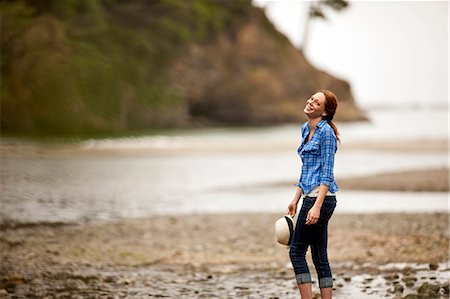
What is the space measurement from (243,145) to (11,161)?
718 inches

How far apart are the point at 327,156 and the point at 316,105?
0.42 metres

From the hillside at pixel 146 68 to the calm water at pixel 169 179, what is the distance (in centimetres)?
951

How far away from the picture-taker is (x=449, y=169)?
28.0 m

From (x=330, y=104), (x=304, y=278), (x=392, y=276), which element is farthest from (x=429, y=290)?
(x=330, y=104)

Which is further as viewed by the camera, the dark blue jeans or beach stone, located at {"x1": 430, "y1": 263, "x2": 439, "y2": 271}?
beach stone, located at {"x1": 430, "y1": 263, "x2": 439, "y2": 271}

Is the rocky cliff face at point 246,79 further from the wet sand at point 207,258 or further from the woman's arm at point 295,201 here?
the woman's arm at point 295,201

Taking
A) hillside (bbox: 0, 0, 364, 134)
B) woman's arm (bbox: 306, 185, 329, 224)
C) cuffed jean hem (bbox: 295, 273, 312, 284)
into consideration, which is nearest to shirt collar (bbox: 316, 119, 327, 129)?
woman's arm (bbox: 306, 185, 329, 224)

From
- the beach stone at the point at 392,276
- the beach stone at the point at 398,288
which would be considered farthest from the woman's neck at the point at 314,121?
the beach stone at the point at 392,276

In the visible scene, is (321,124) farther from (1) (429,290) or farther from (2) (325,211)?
(1) (429,290)

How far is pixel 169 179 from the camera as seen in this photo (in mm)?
24219

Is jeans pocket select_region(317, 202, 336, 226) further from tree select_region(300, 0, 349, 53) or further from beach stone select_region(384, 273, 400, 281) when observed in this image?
tree select_region(300, 0, 349, 53)

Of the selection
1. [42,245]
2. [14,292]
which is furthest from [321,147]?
[42,245]

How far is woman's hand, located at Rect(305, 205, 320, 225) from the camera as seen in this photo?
5.36 metres

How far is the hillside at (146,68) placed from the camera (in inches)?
2030
